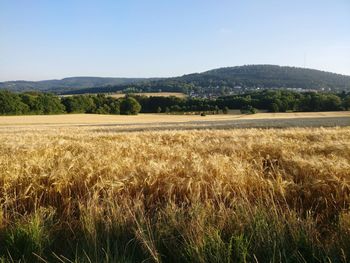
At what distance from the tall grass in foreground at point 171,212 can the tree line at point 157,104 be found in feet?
300

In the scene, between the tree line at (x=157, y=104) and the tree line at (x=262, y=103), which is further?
the tree line at (x=262, y=103)

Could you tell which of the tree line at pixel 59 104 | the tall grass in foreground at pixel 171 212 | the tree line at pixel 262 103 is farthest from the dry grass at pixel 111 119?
the tall grass in foreground at pixel 171 212

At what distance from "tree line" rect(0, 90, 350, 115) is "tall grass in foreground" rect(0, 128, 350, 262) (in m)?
91.6

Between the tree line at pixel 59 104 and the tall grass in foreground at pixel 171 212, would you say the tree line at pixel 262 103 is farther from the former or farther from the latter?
the tall grass in foreground at pixel 171 212

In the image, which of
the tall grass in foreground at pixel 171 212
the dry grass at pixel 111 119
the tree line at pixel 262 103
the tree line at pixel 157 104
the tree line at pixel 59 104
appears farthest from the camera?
the tree line at pixel 262 103

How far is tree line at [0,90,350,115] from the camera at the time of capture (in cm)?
9426

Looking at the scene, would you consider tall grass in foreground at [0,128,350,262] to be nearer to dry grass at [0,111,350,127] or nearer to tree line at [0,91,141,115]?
dry grass at [0,111,350,127]

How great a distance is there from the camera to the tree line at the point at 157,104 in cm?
9426

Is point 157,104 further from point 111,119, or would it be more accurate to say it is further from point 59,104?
point 111,119

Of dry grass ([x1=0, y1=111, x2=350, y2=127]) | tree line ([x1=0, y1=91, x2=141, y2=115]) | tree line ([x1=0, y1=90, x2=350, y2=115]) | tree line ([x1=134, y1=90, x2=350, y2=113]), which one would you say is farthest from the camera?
tree line ([x1=134, y1=90, x2=350, y2=113])

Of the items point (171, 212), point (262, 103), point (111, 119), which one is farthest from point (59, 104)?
point (171, 212)

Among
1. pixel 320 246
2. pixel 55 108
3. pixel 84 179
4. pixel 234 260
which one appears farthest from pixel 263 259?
pixel 55 108

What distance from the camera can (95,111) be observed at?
105 metres

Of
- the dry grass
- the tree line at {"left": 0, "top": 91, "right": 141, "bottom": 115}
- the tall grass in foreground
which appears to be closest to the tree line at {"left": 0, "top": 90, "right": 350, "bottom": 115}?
the tree line at {"left": 0, "top": 91, "right": 141, "bottom": 115}
